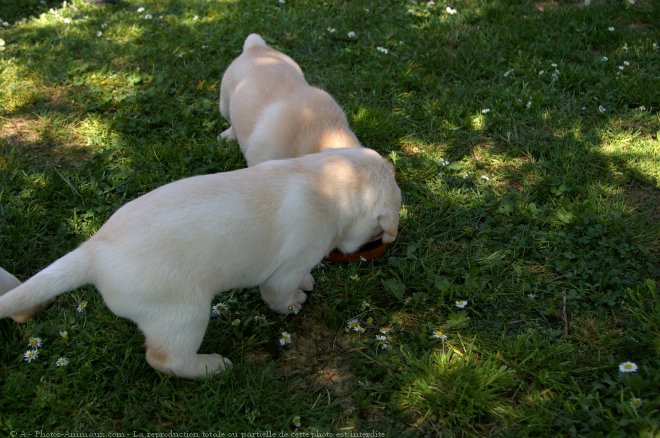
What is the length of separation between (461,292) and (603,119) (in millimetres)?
2179

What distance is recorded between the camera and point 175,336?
2146mm

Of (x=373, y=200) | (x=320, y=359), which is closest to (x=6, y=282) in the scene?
(x=320, y=359)

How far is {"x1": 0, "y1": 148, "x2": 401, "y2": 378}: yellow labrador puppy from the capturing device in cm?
203

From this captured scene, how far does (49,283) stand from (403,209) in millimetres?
2059

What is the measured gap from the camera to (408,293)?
2938 mm

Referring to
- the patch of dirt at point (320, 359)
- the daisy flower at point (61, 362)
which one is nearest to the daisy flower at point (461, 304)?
the patch of dirt at point (320, 359)

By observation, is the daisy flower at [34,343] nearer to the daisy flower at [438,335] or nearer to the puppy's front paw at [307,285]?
the puppy's front paw at [307,285]

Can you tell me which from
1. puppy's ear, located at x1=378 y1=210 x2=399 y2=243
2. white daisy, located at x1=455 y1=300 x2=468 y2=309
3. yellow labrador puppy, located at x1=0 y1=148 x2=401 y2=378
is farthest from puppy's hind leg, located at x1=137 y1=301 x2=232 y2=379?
white daisy, located at x1=455 y1=300 x2=468 y2=309

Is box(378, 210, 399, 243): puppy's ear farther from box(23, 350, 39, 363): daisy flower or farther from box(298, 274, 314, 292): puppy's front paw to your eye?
box(23, 350, 39, 363): daisy flower

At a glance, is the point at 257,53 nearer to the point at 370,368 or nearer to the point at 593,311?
the point at 370,368

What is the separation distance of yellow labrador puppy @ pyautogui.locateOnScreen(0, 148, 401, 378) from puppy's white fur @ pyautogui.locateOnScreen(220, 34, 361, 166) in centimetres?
51

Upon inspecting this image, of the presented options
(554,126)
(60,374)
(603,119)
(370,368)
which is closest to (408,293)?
(370,368)

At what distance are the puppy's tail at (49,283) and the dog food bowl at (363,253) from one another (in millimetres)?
1291

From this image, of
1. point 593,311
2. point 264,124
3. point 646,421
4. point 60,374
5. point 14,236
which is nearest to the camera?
point 646,421
